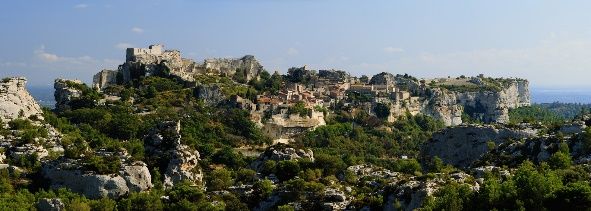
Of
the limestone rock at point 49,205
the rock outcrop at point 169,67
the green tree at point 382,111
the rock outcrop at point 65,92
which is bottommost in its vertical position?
the limestone rock at point 49,205

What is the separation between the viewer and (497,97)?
456 feet

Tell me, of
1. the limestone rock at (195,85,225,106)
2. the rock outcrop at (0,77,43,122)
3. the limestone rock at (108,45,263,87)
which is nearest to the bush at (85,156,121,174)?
the rock outcrop at (0,77,43,122)

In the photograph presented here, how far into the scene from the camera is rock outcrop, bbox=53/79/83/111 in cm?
8862

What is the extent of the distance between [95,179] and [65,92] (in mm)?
45552

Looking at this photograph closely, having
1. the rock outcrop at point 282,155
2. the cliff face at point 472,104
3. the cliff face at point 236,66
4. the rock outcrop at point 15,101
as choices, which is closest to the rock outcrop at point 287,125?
the cliff face at point 236,66

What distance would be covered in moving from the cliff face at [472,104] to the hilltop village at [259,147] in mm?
628

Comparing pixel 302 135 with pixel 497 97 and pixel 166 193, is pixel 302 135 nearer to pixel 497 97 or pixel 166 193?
pixel 166 193

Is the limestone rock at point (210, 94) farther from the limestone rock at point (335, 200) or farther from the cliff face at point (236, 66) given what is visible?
the limestone rock at point (335, 200)

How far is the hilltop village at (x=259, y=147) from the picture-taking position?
128 feet

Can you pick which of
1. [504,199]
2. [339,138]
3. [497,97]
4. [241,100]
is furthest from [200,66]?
[504,199]

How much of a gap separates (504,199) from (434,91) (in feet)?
327

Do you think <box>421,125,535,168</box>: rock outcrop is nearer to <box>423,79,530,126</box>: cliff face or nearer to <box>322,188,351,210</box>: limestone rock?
<box>322,188,351,210</box>: limestone rock

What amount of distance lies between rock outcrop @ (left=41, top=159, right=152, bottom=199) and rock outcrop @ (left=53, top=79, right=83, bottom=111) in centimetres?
3878

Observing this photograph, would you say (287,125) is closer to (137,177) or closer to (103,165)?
(137,177)
